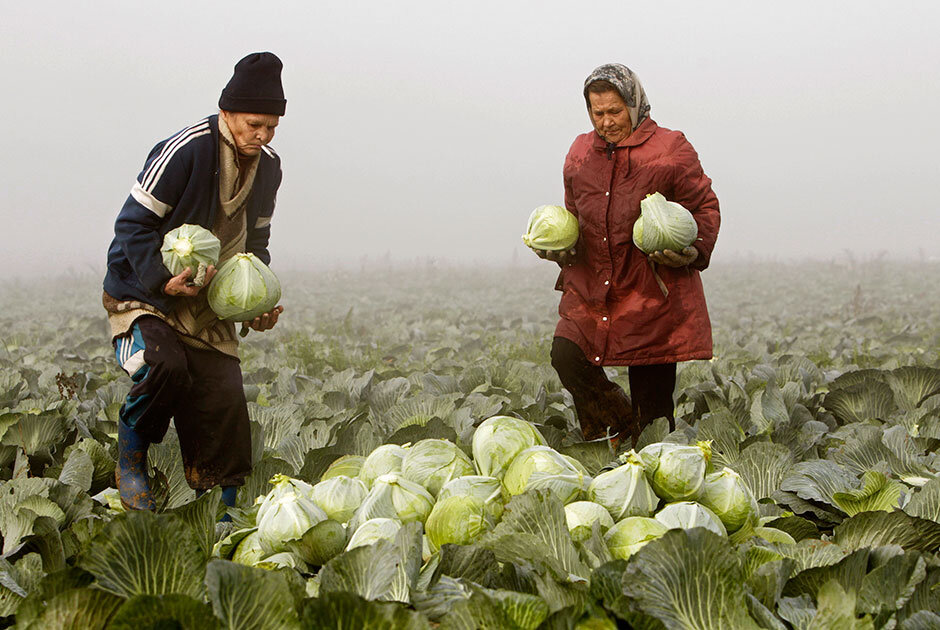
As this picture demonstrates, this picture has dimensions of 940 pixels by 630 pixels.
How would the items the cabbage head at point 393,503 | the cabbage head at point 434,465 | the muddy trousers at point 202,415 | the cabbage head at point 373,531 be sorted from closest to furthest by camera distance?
1. the cabbage head at point 373,531
2. the cabbage head at point 393,503
3. the cabbage head at point 434,465
4. the muddy trousers at point 202,415

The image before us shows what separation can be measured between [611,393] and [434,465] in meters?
1.83

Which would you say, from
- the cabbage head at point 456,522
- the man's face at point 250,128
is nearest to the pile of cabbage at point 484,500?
the cabbage head at point 456,522

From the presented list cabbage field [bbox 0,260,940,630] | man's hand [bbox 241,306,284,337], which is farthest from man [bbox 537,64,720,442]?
man's hand [bbox 241,306,284,337]

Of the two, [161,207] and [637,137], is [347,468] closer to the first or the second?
[161,207]

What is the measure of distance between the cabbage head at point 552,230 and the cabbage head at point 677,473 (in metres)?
1.77

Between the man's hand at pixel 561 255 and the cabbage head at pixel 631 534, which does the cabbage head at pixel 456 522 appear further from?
the man's hand at pixel 561 255

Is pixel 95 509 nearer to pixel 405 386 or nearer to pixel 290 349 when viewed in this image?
pixel 405 386

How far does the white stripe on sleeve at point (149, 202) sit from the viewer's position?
3090mm

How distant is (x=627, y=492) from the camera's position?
2.23 metres

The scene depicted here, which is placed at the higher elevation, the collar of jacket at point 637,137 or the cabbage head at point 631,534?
the collar of jacket at point 637,137

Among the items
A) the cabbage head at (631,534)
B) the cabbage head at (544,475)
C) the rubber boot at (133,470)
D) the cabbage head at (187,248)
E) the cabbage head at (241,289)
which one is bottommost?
the rubber boot at (133,470)

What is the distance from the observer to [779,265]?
1212 inches

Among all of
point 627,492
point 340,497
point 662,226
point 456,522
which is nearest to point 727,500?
point 627,492

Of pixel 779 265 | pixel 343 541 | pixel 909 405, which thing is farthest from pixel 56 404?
pixel 779 265
